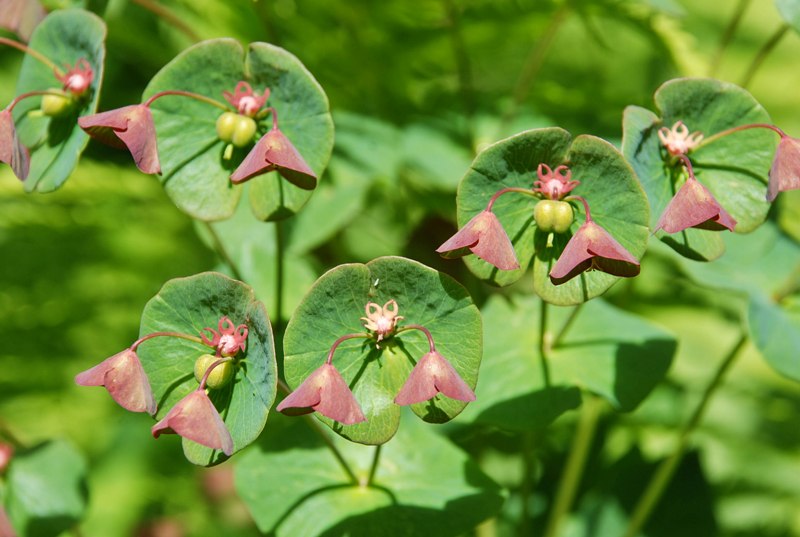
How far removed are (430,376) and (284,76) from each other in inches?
14.8

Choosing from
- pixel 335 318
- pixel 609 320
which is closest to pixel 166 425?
pixel 335 318

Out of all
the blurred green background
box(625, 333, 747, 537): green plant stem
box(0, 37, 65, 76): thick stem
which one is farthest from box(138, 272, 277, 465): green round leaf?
box(625, 333, 747, 537): green plant stem

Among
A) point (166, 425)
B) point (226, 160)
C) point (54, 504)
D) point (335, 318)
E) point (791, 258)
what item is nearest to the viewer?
point (166, 425)

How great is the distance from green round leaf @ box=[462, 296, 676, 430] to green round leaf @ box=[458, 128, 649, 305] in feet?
0.60

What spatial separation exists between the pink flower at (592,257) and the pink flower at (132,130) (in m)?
0.41

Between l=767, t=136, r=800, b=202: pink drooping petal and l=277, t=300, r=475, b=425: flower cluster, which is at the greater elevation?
l=767, t=136, r=800, b=202: pink drooping petal

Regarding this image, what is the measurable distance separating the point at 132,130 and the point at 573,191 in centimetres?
45

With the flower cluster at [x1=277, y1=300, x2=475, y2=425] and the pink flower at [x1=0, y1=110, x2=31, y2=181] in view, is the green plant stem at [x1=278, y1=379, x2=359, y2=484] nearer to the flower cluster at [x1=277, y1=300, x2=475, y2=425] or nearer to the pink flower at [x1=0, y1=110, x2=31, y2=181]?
the flower cluster at [x1=277, y1=300, x2=475, y2=425]

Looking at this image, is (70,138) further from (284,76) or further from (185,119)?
(284,76)

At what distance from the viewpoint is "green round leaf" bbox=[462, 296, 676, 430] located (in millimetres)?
964

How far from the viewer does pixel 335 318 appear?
82 cm

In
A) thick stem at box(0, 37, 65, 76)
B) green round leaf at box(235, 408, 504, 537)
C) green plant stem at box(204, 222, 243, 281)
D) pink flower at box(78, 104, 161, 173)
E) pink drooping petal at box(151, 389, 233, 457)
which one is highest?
pink flower at box(78, 104, 161, 173)

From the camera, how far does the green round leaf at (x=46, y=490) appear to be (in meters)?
1.08

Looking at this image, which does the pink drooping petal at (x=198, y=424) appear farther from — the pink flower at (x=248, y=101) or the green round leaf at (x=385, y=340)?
the pink flower at (x=248, y=101)
